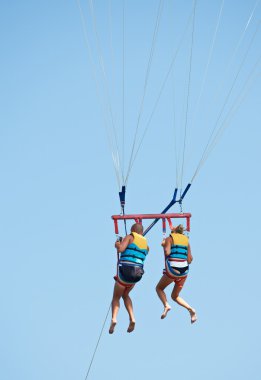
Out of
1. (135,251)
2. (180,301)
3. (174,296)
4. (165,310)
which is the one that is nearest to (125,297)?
(165,310)

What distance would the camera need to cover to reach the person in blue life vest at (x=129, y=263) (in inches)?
1140

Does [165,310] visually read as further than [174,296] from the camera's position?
No

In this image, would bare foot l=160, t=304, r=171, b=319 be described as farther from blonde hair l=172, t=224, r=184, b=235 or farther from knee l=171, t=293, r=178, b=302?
blonde hair l=172, t=224, r=184, b=235

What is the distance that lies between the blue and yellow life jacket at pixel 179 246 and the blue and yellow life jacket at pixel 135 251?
41.0 inches

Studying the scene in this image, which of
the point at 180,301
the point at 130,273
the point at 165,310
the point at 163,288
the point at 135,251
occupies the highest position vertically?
the point at 135,251

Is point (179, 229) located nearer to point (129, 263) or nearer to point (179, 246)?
point (179, 246)

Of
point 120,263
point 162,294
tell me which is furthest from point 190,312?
point 120,263

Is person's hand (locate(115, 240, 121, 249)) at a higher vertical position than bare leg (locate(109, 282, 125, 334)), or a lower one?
higher

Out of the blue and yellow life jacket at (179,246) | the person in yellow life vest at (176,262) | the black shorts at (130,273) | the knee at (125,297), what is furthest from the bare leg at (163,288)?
the black shorts at (130,273)

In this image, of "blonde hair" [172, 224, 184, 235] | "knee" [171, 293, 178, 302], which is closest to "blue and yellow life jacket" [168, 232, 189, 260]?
"blonde hair" [172, 224, 184, 235]

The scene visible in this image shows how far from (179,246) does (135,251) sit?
58.7 inches

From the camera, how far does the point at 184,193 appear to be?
99.4 feet

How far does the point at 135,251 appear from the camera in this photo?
29000 mm

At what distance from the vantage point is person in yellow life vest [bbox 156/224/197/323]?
2986cm
